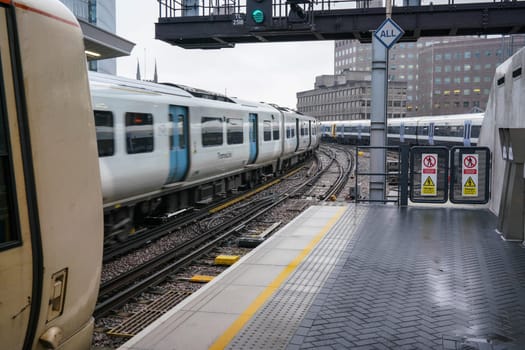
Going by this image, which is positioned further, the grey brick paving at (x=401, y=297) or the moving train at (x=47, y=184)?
the grey brick paving at (x=401, y=297)

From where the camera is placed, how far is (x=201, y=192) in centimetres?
1501

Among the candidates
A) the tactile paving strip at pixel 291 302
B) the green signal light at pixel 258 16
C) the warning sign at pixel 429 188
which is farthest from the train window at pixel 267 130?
the tactile paving strip at pixel 291 302

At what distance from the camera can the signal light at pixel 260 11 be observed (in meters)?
12.5

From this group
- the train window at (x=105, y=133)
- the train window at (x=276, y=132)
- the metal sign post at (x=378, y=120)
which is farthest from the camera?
the train window at (x=276, y=132)

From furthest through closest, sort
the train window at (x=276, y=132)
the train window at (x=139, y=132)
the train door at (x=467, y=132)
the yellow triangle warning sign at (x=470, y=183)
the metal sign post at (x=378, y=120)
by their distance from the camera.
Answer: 1. the train door at (x=467, y=132)
2. the train window at (x=276, y=132)
3. the metal sign post at (x=378, y=120)
4. the yellow triangle warning sign at (x=470, y=183)
5. the train window at (x=139, y=132)

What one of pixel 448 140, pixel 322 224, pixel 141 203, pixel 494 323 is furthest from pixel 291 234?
pixel 448 140

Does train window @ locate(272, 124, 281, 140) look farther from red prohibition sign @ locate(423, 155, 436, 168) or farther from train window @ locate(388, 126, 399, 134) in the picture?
train window @ locate(388, 126, 399, 134)

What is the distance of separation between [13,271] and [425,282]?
199 inches

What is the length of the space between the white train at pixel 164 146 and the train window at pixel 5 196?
594cm

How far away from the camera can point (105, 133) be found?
899cm

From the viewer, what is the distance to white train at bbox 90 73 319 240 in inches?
367

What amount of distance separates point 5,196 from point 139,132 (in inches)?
297

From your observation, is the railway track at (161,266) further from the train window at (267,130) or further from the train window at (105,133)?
the train window at (267,130)

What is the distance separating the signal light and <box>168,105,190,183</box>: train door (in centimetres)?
254
